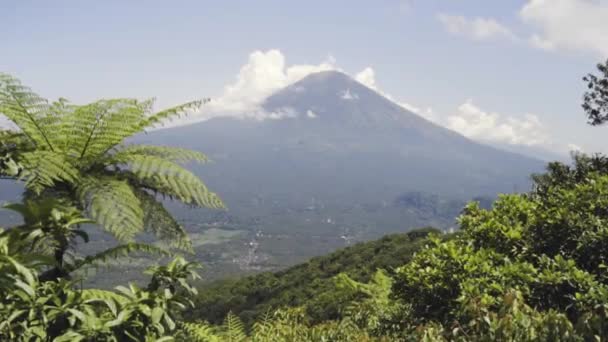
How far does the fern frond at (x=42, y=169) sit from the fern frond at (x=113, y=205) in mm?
176

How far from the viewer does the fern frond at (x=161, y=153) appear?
495 cm

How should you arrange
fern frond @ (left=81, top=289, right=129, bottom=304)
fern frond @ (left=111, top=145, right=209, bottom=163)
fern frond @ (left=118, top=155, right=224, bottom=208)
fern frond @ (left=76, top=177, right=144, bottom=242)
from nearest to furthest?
fern frond @ (left=81, top=289, right=129, bottom=304)
fern frond @ (left=76, top=177, right=144, bottom=242)
fern frond @ (left=118, top=155, right=224, bottom=208)
fern frond @ (left=111, top=145, right=209, bottom=163)

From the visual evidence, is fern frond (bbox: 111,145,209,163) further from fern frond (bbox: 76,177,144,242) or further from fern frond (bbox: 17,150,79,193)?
fern frond (bbox: 17,150,79,193)

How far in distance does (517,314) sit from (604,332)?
58cm

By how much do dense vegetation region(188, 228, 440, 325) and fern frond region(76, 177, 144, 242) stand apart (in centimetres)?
2700

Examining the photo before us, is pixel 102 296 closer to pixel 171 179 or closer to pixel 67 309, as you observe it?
pixel 67 309

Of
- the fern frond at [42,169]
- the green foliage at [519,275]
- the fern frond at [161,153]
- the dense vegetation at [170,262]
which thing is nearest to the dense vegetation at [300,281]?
the green foliage at [519,275]

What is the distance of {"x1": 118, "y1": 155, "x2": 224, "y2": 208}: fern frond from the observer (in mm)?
4723

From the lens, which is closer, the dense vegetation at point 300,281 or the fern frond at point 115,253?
the fern frond at point 115,253

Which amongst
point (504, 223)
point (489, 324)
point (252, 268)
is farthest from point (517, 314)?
point (252, 268)

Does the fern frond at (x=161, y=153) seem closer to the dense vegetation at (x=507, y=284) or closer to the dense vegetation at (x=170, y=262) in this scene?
the dense vegetation at (x=170, y=262)

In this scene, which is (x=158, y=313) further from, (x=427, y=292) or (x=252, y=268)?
(x=252, y=268)

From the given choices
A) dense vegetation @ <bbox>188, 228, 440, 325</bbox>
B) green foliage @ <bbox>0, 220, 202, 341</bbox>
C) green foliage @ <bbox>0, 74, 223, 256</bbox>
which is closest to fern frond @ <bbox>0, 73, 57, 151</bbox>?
green foliage @ <bbox>0, 74, 223, 256</bbox>

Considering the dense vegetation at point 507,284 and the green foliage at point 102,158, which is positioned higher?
the green foliage at point 102,158
